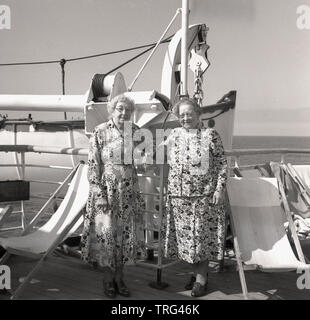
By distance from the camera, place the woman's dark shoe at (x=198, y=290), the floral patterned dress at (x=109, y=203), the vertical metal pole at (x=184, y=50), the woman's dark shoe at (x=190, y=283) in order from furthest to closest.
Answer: the vertical metal pole at (x=184, y=50) → the woman's dark shoe at (x=190, y=283) → the woman's dark shoe at (x=198, y=290) → the floral patterned dress at (x=109, y=203)

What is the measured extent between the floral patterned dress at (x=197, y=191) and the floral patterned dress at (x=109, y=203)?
339mm

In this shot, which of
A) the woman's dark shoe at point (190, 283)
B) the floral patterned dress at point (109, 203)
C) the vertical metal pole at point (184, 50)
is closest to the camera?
the floral patterned dress at point (109, 203)

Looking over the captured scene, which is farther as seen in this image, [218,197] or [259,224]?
[259,224]

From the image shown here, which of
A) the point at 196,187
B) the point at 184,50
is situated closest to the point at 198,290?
the point at 196,187

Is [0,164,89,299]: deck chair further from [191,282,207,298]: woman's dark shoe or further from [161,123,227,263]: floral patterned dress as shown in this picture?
[191,282,207,298]: woman's dark shoe

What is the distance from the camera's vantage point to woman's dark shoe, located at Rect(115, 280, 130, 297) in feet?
11.2

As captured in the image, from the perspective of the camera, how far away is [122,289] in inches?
136

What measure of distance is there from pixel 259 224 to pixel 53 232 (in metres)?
1.65

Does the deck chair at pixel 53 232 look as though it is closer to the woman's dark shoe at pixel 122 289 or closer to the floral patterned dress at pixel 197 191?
the woman's dark shoe at pixel 122 289

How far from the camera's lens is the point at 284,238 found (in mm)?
3686

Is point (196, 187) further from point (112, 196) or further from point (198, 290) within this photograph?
point (198, 290)

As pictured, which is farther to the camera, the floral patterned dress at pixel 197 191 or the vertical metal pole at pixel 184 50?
the vertical metal pole at pixel 184 50

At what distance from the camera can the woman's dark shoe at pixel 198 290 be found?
344 cm

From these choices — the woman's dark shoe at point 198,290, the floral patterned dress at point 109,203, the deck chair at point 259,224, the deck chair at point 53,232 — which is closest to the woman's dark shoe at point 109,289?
the floral patterned dress at point 109,203
